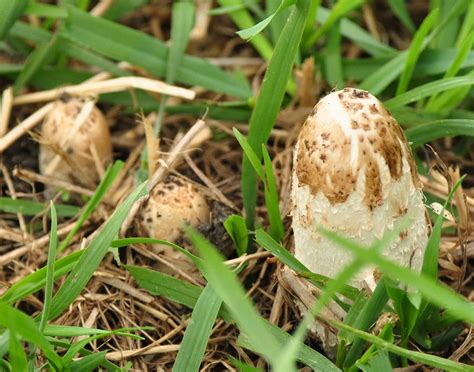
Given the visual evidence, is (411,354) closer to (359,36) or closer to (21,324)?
(21,324)

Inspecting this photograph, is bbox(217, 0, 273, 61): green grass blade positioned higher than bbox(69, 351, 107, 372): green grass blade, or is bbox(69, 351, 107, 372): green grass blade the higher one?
bbox(217, 0, 273, 61): green grass blade

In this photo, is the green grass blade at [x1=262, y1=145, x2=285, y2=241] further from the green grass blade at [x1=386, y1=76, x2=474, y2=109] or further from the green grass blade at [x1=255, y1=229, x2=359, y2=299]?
the green grass blade at [x1=386, y1=76, x2=474, y2=109]

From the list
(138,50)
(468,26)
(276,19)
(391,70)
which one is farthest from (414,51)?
(138,50)

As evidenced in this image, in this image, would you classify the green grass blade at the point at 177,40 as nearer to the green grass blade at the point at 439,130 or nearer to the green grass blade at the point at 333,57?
the green grass blade at the point at 333,57

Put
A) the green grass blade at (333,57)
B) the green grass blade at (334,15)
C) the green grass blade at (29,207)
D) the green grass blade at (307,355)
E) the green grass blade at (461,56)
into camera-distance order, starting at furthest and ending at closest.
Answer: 1. the green grass blade at (333,57)
2. the green grass blade at (334,15)
3. the green grass blade at (29,207)
4. the green grass blade at (461,56)
5. the green grass blade at (307,355)

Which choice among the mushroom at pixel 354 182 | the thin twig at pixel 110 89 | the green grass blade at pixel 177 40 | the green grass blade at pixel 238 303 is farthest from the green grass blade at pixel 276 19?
the green grass blade at pixel 238 303

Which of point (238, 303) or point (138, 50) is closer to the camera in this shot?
point (238, 303)

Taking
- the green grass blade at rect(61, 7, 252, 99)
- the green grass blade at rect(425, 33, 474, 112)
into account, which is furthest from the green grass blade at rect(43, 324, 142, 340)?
the green grass blade at rect(425, 33, 474, 112)
